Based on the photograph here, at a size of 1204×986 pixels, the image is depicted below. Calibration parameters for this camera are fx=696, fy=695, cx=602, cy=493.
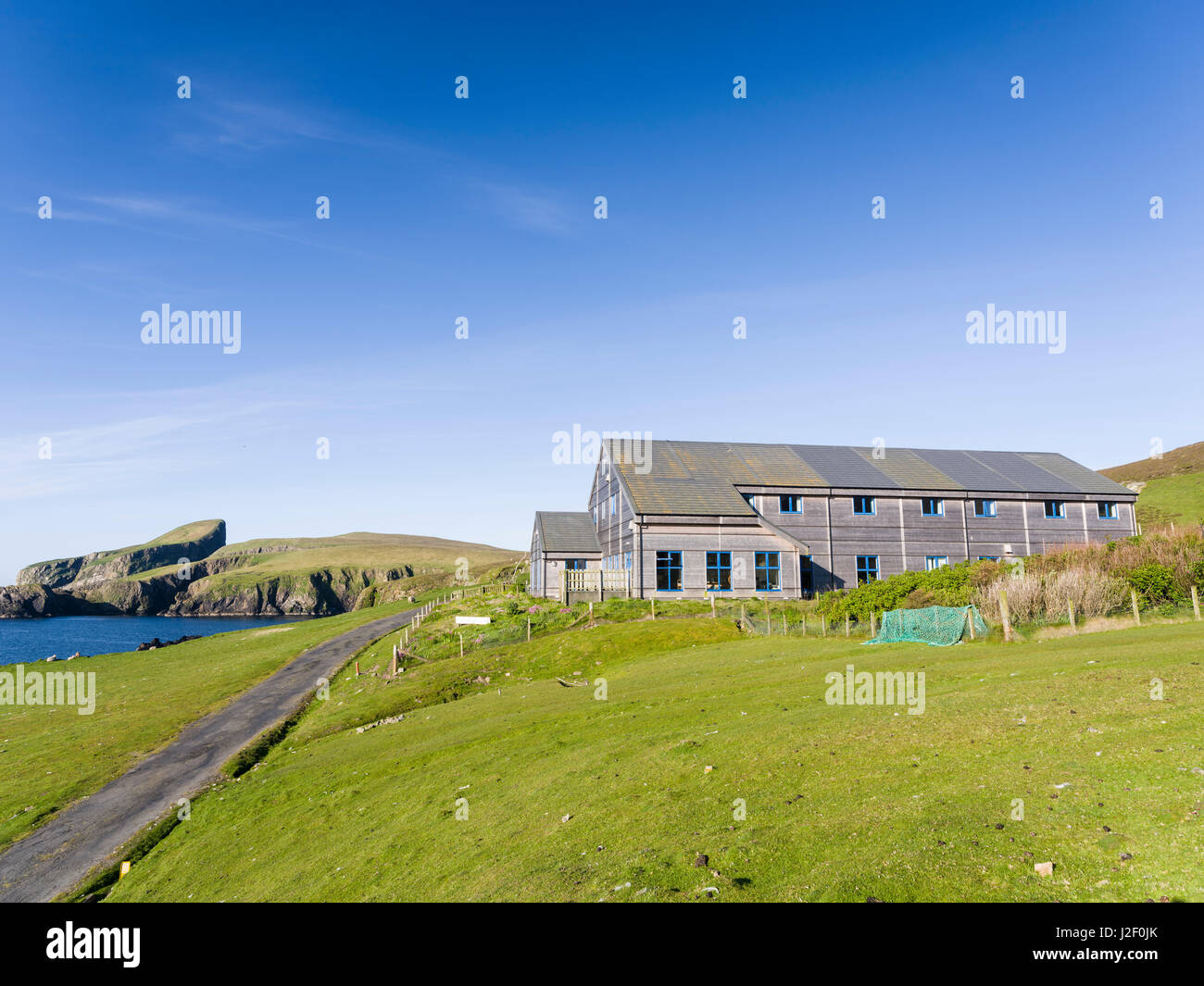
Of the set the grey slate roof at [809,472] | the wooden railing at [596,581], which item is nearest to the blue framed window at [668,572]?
the wooden railing at [596,581]

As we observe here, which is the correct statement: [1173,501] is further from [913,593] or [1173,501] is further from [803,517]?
[913,593]

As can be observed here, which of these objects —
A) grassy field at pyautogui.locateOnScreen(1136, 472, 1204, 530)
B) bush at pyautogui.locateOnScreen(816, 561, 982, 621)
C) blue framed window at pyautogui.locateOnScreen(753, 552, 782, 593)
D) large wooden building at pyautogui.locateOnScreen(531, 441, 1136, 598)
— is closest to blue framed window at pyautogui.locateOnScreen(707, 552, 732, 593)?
large wooden building at pyautogui.locateOnScreen(531, 441, 1136, 598)

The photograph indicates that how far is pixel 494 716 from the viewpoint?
83.6 feet

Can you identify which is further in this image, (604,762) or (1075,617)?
(1075,617)

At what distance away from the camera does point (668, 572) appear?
52469 millimetres

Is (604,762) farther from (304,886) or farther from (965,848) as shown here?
(965,848)

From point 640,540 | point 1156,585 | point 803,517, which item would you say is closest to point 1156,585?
point 1156,585

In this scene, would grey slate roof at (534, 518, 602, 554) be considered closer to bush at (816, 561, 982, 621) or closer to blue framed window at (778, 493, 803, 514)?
blue framed window at (778, 493, 803, 514)

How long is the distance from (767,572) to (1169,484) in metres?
70.8

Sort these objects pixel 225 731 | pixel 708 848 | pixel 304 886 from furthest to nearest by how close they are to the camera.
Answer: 1. pixel 225 731
2. pixel 304 886
3. pixel 708 848

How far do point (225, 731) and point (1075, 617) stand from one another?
35.8m

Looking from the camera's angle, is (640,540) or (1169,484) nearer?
(640,540)

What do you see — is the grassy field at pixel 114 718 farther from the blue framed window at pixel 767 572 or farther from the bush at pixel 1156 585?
the bush at pixel 1156 585
